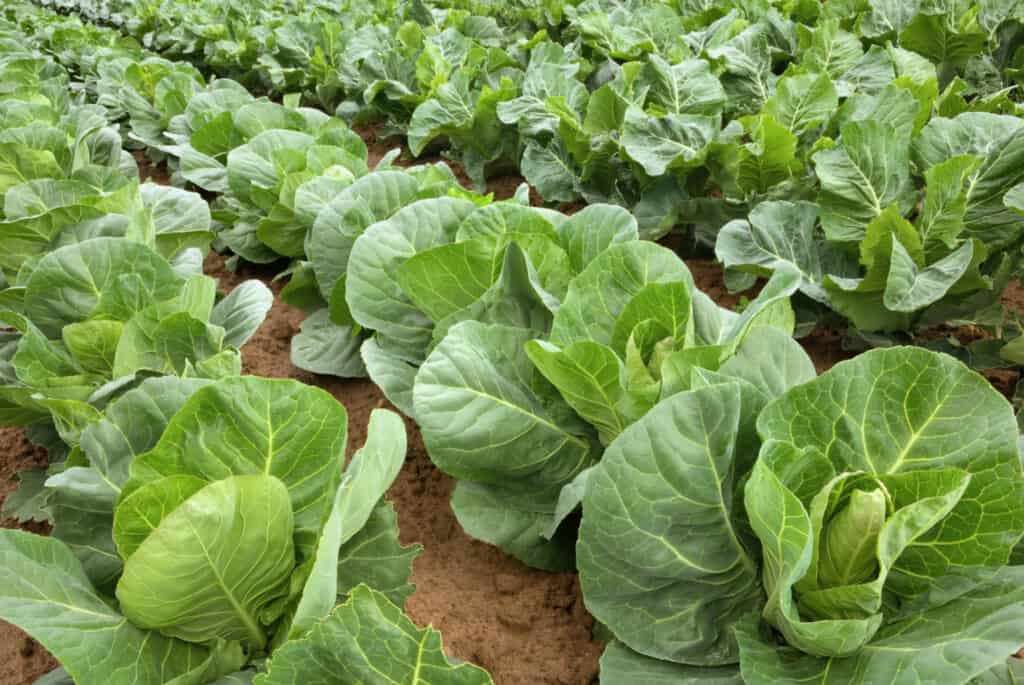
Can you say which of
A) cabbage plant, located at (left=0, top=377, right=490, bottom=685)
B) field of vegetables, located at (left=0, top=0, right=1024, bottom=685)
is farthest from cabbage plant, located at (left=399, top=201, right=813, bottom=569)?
cabbage plant, located at (left=0, top=377, right=490, bottom=685)

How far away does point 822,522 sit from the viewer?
56.1 inches

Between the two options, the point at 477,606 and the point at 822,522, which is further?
the point at 477,606

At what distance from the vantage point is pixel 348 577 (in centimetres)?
175

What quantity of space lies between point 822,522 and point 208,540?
1023 mm

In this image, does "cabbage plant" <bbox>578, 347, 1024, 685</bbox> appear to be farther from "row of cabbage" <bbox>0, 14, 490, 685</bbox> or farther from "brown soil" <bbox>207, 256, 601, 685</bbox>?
"row of cabbage" <bbox>0, 14, 490, 685</bbox>

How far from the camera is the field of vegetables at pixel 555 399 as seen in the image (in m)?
1.40

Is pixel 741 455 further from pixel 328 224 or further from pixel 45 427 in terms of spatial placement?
pixel 45 427

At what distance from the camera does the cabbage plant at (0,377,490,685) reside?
1384 mm

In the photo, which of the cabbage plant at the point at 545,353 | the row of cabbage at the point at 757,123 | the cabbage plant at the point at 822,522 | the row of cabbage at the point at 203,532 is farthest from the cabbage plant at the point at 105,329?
the cabbage plant at the point at 822,522

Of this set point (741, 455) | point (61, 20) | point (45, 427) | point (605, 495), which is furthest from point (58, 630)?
point (61, 20)

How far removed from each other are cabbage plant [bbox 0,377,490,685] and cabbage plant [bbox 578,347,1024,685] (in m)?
0.48

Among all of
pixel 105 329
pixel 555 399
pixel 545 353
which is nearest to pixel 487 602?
pixel 555 399

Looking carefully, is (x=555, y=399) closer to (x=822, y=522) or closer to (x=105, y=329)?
(x=822, y=522)

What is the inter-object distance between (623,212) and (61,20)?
1305 centimetres
